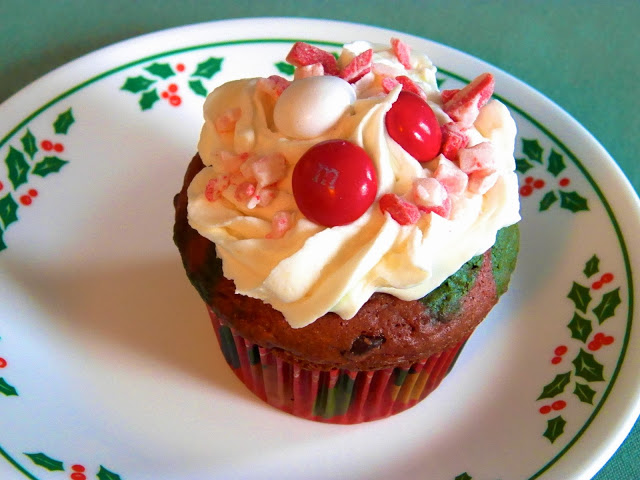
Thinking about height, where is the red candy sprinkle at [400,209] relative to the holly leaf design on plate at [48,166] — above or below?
below

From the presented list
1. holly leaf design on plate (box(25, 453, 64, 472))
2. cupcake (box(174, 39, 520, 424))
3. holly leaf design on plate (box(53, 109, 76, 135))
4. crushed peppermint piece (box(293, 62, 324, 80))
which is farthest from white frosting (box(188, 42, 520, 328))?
holly leaf design on plate (box(53, 109, 76, 135))

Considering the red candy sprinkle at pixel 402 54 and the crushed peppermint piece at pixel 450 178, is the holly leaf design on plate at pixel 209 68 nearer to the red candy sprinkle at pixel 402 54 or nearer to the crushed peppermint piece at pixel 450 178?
the red candy sprinkle at pixel 402 54

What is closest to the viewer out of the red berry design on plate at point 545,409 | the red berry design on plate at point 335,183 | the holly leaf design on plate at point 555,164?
the red berry design on plate at point 335,183

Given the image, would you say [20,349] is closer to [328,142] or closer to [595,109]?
[328,142]

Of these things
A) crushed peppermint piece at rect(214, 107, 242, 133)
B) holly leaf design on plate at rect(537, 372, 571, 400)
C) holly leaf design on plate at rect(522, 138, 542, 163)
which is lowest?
holly leaf design on plate at rect(537, 372, 571, 400)

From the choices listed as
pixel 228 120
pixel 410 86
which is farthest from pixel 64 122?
pixel 410 86

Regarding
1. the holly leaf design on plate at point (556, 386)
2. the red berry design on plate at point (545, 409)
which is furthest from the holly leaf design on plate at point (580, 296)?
the red berry design on plate at point (545, 409)

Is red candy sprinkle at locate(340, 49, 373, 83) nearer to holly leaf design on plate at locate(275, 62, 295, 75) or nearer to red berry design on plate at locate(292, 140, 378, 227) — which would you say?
red berry design on plate at locate(292, 140, 378, 227)
